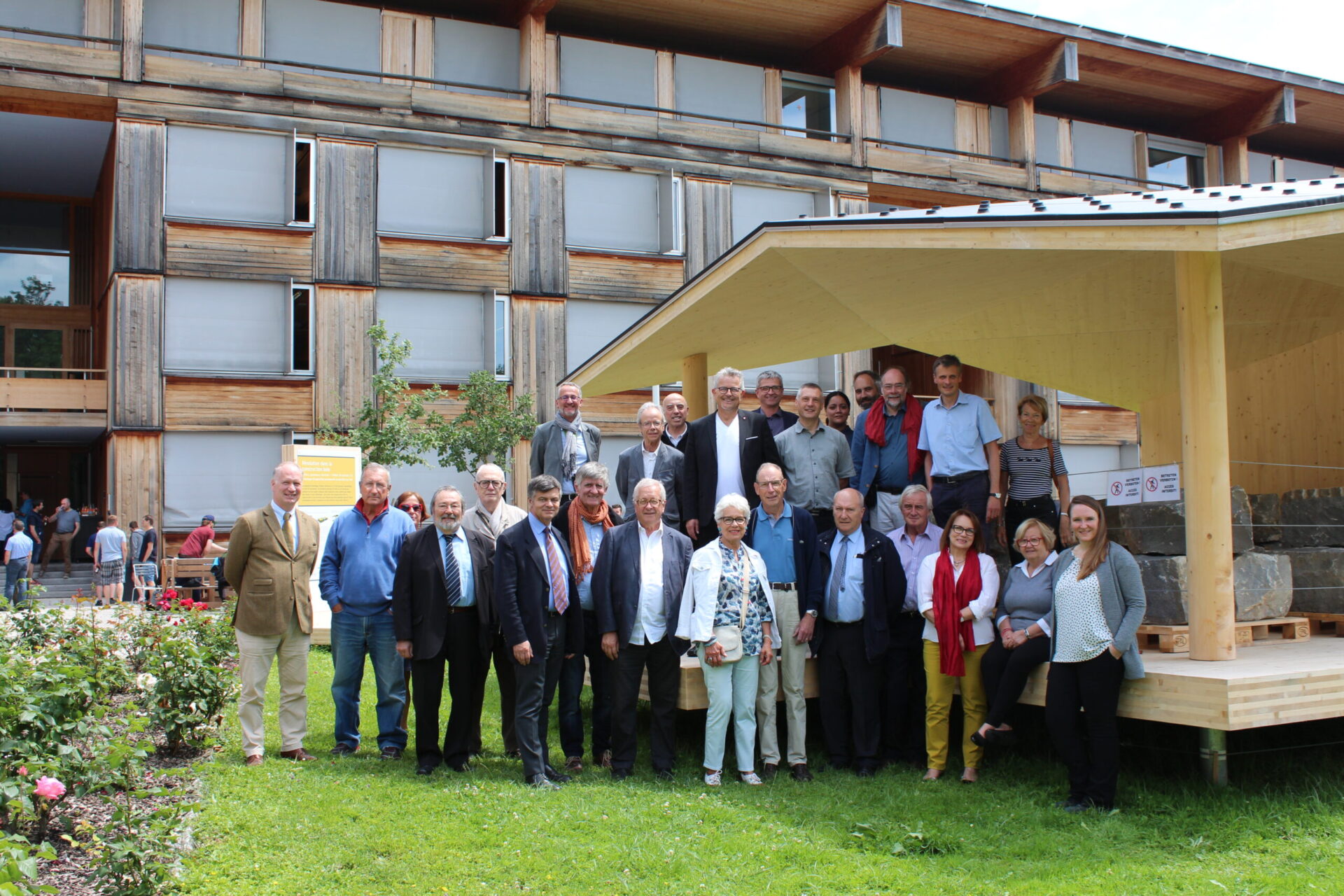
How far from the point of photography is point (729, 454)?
328 inches

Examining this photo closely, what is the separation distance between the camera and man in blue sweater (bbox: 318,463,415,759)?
25.2 ft

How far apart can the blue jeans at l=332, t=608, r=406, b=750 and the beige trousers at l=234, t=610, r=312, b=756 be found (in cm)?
23

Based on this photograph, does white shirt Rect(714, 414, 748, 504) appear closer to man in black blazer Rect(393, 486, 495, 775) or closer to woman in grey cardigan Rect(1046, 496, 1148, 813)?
man in black blazer Rect(393, 486, 495, 775)

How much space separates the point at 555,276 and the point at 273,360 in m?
5.99

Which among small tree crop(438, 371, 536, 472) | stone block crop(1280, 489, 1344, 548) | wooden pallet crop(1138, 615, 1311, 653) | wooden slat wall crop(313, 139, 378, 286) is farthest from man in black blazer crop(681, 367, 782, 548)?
wooden slat wall crop(313, 139, 378, 286)

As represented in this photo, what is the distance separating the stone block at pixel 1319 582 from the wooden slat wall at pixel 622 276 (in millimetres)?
17223

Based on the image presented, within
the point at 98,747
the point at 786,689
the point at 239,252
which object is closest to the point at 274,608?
the point at 98,747

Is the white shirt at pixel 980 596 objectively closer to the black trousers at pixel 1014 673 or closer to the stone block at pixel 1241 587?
the black trousers at pixel 1014 673

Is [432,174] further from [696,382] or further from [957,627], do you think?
[957,627]

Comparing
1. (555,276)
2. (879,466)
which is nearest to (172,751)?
(879,466)

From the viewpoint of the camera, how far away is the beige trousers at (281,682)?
7395mm

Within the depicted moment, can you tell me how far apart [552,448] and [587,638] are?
1.72m

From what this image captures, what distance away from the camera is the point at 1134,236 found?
21.7 feet

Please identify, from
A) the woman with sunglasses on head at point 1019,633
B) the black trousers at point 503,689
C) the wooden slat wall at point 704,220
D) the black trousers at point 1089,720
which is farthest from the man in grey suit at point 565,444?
the wooden slat wall at point 704,220
